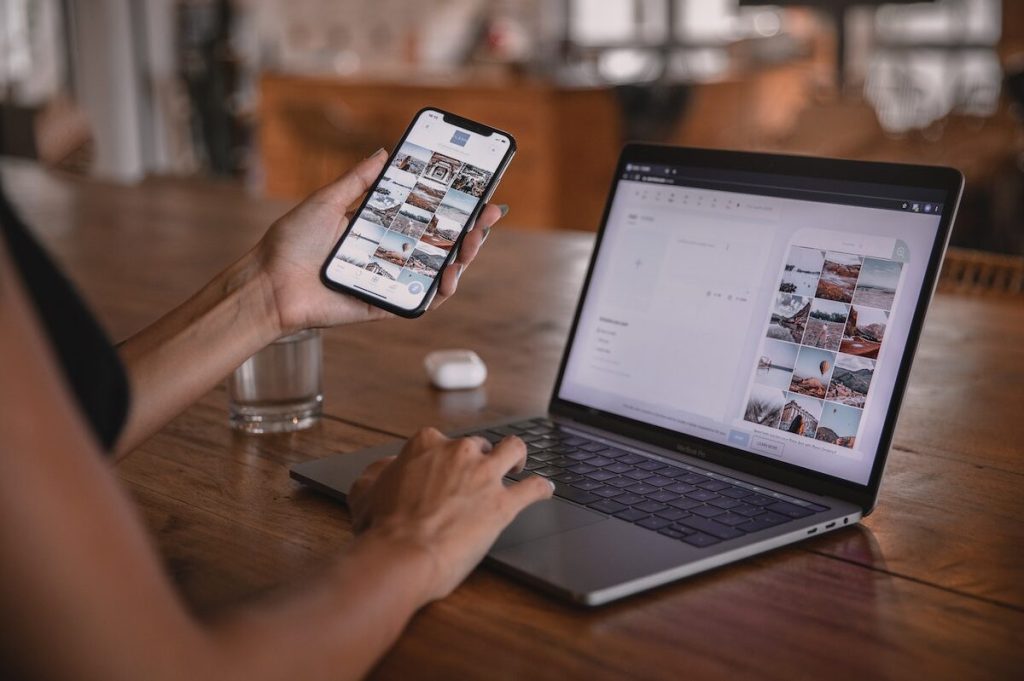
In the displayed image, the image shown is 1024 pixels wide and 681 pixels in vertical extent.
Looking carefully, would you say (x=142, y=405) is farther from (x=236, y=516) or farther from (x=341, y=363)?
(x=341, y=363)

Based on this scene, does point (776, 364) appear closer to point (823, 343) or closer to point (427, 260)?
point (823, 343)

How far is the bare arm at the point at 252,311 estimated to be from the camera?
0.88 meters

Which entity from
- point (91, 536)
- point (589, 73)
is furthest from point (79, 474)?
point (589, 73)

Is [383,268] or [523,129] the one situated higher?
[383,268]

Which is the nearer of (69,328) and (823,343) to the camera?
(69,328)

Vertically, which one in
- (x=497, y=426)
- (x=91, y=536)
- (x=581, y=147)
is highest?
(x=91, y=536)

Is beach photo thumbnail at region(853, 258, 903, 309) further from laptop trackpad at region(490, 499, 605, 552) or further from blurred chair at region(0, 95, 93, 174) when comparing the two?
blurred chair at region(0, 95, 93, 174)

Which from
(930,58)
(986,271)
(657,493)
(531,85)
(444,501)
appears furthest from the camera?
(930,58)

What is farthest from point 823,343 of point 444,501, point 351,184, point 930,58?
point 930,58

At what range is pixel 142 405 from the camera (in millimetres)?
861

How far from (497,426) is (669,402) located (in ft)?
0.54

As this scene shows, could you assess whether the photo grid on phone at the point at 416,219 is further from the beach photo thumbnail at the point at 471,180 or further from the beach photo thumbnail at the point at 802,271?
the beach photo thumbnail at the point at 802,271

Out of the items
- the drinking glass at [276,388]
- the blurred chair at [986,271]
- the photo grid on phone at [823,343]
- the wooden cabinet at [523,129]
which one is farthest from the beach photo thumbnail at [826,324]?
the wooden cabinet at [523,129]

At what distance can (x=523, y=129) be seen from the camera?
5367mm
